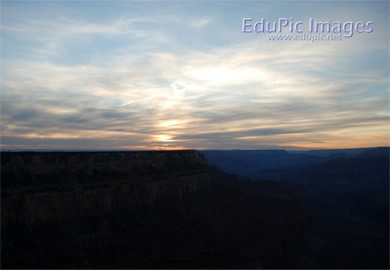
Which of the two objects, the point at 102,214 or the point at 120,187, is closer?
the point at 102,214

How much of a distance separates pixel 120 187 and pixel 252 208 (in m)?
24.5

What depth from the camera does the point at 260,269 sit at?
32250 mm

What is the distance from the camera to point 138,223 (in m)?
34.7

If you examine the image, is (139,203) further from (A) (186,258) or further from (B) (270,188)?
(B) (270,188)

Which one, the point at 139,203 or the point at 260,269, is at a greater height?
the point at 139,203

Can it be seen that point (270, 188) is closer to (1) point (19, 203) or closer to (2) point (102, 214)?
(2) point (102, 214)

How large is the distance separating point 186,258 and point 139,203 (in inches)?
362

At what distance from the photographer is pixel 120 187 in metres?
35.9

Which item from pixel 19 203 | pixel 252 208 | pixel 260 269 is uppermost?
pixel 19 203

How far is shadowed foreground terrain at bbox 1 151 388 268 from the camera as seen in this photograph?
90.7ft

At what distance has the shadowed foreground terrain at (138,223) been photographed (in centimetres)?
2764

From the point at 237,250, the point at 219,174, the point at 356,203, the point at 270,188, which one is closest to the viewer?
the point at 237,250

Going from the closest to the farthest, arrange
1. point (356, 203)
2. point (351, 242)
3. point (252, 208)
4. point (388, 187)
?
1. point (351, 242)
2. point (252, 208)
3. point (356, 203)
4. point (388, 187)

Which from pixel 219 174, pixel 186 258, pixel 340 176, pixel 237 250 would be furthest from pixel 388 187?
pixel 186 258
